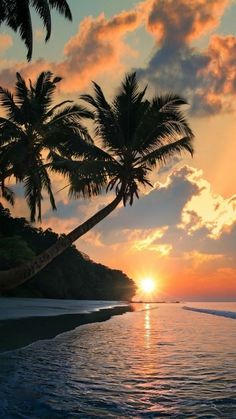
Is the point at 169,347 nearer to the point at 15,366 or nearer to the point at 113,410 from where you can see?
the point at 15,366

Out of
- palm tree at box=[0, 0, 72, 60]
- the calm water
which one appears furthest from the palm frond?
the calm water

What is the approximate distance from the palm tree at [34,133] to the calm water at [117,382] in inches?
446

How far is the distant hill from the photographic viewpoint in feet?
165

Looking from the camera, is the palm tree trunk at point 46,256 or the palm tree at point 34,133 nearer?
the palm tree trunk at point 46,256

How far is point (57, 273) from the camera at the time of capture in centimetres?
5953

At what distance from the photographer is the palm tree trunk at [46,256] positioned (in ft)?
29.6

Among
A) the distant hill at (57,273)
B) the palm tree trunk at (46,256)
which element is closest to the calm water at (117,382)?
the palm tree trunk at (46,256)

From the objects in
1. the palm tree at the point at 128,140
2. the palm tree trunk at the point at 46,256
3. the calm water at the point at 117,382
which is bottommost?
the calm water at the point at 117,382

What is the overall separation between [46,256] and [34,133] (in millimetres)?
12096

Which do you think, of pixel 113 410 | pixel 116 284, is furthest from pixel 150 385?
pixel 116 284

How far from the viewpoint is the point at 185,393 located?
220 inches

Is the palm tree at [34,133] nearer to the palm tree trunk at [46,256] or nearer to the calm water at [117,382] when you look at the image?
the palm tree trunk at [46,256]

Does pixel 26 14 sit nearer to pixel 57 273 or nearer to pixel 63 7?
pixel 63 7

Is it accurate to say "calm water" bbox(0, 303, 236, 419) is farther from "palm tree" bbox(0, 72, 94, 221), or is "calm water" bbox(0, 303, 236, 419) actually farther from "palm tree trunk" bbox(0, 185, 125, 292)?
"palm tree" bbox(0, 72, 94, 221)
